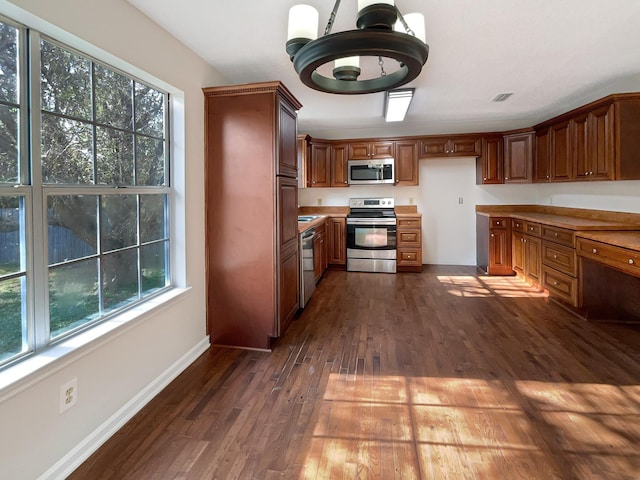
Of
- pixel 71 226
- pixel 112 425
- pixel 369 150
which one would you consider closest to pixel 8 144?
pixel 71 226

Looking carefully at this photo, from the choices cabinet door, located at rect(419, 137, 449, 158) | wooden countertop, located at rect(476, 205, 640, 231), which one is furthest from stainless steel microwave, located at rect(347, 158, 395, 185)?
wooden countertop, located at rect(476, 205, 640, 231)

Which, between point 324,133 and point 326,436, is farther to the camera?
point 324,133

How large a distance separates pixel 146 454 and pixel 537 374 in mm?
2421

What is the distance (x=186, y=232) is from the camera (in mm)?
2623

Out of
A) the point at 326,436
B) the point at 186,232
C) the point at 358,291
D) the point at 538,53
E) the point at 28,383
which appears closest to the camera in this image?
the point at 28,383

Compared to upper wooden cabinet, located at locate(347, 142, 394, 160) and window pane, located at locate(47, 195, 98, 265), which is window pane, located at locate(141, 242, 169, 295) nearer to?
window pane, located at locate(47, 195, 98, 265)

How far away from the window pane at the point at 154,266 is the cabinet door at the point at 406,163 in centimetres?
411

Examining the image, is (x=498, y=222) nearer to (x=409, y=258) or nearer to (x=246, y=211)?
(x=409, y=258)

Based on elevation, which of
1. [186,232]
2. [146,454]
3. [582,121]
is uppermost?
[582,121]

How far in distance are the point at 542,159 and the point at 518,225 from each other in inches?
36.8

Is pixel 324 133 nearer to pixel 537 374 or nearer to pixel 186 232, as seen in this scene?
pixel 186 232

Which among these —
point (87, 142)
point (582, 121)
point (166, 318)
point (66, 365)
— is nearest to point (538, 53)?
point (582, 121)

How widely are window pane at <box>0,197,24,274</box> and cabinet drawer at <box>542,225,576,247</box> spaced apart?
14.0ft

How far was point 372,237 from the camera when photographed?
559cm
